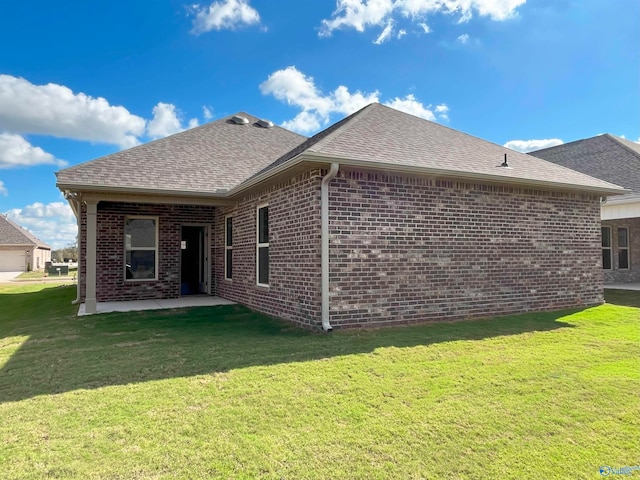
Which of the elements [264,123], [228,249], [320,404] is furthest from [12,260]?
[320,404]

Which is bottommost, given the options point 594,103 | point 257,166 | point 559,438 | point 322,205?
point 559,438

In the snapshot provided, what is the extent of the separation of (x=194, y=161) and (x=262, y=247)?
4.00 meters

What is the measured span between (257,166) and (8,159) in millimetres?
28027

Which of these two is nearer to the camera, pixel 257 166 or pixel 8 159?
pixel 257 166

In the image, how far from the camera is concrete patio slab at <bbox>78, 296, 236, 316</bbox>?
9.40 m

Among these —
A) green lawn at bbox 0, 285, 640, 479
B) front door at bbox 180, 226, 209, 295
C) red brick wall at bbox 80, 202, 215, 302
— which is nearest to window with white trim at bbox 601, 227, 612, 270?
green lawn at bbox 0, 285, 640, 479

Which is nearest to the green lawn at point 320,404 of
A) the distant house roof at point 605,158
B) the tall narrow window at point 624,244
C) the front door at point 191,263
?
the front door at point 191,263

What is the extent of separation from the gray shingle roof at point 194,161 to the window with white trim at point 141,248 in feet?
5.66

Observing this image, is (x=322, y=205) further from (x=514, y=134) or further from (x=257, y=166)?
(x=514, y=134)

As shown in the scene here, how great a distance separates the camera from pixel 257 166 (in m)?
11.9

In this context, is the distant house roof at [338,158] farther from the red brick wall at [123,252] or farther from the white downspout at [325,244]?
the red brick wall at [123,252]

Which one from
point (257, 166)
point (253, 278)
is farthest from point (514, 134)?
point (253, 278)

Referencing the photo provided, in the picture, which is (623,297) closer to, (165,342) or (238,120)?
(165,342)

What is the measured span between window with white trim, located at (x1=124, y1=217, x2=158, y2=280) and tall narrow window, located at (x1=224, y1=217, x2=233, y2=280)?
194 centimetres
